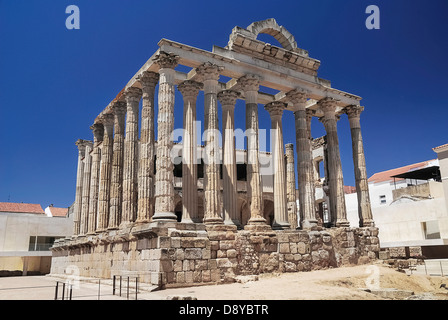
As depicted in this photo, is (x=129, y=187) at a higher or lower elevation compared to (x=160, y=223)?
higher

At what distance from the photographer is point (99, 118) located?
77.0ft

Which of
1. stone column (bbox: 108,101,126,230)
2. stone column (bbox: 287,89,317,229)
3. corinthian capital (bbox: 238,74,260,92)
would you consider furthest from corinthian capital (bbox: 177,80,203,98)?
stone column (bbox: 287,89,317,229)

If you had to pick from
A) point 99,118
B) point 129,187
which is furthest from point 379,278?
point 99,118

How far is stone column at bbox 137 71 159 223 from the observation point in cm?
1634

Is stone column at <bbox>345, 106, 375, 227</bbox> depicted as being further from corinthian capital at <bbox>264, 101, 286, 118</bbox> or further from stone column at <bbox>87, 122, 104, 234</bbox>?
stone column at <bbox>87, 122, 104, 234</bbox>

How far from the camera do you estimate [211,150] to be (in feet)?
55.8

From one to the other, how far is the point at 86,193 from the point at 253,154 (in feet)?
42.7

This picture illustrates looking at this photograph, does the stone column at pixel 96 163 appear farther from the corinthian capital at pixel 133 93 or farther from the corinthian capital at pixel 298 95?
the corinthian capital at pixel 298 95

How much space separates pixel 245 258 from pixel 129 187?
6.55 meters

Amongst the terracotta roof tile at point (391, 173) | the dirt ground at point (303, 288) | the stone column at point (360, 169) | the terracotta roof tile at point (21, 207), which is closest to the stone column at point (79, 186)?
the dirt ground at point (303, 288)

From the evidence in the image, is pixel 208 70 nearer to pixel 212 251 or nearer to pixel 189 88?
pixel 189 88

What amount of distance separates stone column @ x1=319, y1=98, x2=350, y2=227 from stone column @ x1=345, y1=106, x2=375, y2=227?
1.49 meters
